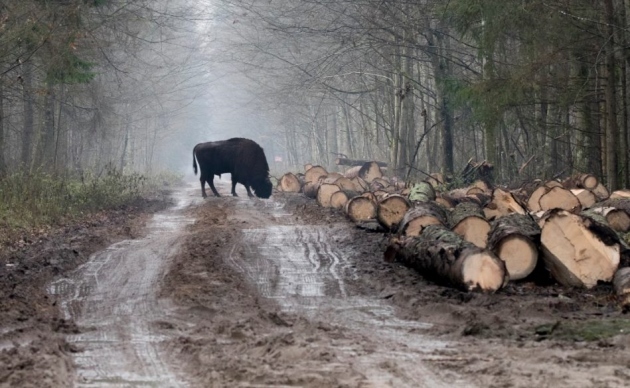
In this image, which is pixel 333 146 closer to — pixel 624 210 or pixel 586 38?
pixel 586 38

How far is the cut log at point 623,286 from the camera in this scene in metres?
6.71

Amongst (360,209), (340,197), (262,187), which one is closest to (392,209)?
(360,209)

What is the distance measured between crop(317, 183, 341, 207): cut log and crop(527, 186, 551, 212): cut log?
5906mm

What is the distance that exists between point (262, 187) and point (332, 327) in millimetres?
17125

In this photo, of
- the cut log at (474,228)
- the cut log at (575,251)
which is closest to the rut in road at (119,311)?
the cut log at (474,228)

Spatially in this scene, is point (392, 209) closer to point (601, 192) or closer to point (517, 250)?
point (601, 192)

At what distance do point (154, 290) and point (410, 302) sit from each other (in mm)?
2701

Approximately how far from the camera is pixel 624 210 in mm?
10070

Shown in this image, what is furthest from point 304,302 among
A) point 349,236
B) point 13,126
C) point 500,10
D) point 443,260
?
point 13,126

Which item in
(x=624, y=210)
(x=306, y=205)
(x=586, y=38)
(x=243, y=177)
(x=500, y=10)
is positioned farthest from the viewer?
(x=243, y=177)

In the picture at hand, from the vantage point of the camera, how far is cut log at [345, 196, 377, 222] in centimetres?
1395

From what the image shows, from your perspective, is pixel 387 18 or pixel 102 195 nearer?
pixel 102 195

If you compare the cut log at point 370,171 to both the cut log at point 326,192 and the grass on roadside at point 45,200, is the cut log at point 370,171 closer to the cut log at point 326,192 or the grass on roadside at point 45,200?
the cut log at point 326,192

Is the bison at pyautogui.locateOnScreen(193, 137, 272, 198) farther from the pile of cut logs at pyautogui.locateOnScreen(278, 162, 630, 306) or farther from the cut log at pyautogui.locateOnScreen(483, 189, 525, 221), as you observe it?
the pile of cut logs at pyautogui.locateOnScreen(278, 162, 630, 306)
